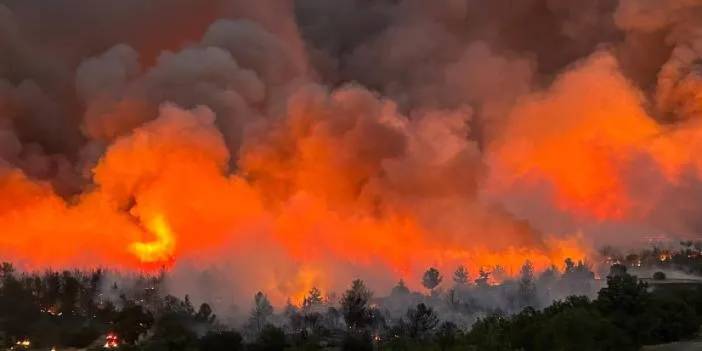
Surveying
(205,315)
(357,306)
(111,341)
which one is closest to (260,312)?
(205,315)

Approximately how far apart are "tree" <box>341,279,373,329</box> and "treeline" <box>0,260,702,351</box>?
0.10 meters

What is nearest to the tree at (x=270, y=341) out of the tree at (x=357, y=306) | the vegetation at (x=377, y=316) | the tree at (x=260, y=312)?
the vegetation at (x=377, y=316)

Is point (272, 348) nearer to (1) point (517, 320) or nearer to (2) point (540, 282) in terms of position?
(1) point (517, 320)

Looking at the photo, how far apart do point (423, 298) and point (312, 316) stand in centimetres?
976

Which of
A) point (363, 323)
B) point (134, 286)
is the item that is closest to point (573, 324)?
point (363, 323)

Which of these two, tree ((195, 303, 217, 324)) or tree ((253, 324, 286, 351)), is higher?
tree ((195, 303, 217, 324))

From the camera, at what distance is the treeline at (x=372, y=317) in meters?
31.7

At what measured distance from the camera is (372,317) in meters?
53.2

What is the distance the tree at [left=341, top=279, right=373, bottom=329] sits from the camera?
173 feet

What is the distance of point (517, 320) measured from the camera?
112 ft

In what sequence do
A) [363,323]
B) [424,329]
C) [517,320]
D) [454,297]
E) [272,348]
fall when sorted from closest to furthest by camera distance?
1. [517,320]
2. [272,348]
3. [424,329]
4. [363,323]
5. [454,297]

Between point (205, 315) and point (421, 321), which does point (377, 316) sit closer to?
point (421, 321)

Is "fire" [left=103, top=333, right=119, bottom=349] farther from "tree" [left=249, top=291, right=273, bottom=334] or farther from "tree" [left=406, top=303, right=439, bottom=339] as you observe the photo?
"tree" [left=406, top=303, right=439, bottom=339]

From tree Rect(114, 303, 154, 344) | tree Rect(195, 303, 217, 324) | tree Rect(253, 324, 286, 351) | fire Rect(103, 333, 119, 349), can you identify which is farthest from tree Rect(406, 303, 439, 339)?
fire Rect(103, 333, 119, 349)
